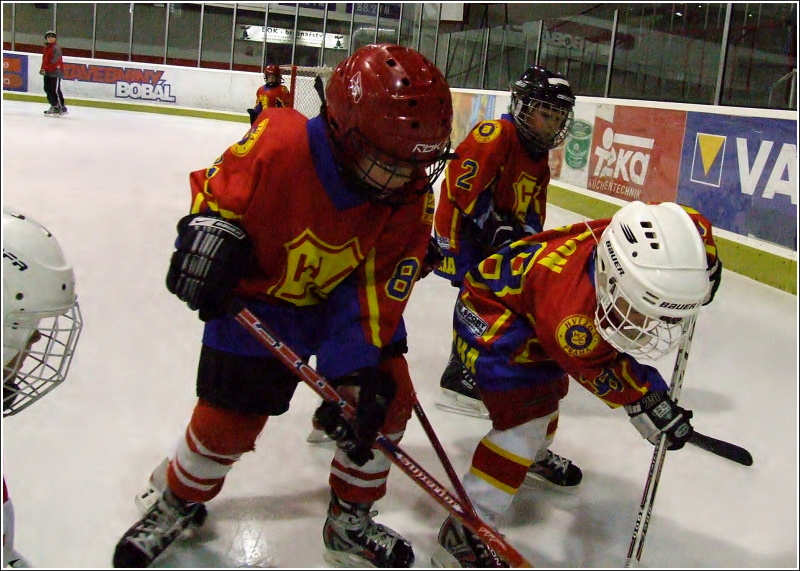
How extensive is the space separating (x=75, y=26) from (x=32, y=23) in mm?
696

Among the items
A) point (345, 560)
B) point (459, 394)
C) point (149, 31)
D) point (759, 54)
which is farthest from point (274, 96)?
point (149, 31)

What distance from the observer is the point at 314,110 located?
735cm

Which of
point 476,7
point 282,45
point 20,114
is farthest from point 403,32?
point 20,114

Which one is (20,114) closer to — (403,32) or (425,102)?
(403,32)

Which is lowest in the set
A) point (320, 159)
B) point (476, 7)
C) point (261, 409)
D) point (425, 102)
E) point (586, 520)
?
point (586, 520)

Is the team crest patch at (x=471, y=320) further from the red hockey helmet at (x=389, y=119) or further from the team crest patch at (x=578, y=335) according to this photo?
the red hockey helmet at (x=389, y=119)

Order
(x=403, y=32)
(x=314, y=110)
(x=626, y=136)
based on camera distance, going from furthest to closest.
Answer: (x=403, y=32) < (x=314, y=110) < (x=626, y=136)

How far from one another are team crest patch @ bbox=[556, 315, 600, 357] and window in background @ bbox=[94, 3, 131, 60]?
1236 centimetres

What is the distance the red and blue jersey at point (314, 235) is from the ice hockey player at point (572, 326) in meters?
0.23

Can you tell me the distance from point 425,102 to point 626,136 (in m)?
4.01

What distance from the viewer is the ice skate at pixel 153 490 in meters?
1.46

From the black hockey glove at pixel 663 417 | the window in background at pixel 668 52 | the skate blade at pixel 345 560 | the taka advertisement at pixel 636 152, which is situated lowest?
the skate blade at pixel 345 560

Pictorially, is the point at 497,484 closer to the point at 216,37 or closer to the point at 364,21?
the point at 364,21

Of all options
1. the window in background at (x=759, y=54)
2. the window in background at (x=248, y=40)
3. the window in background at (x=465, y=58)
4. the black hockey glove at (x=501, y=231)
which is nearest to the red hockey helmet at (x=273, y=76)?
the window in background at (x=465, y=58)
